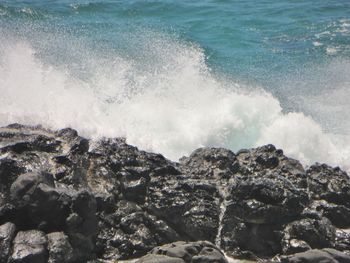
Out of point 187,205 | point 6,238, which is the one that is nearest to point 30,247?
point 6,238

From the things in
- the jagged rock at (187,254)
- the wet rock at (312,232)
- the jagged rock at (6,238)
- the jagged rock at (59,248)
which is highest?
the jagged rock at (6,238)

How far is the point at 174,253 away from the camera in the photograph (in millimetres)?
10406

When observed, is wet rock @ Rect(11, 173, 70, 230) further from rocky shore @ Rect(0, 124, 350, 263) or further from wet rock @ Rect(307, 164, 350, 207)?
wet rock @ Rect(307, 164, 350, 207)

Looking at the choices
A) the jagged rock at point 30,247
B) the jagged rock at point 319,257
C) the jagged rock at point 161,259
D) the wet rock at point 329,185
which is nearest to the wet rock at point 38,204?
the jagged rock at point 30,247

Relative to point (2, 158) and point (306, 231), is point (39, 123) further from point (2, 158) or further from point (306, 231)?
point (306, 231)

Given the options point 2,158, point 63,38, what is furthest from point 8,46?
point 2,158

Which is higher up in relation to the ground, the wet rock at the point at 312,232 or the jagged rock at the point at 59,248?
the jagged rock at the point at 59,248

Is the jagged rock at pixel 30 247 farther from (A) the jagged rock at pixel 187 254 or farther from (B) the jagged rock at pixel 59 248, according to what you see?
(A) the jagged rock at pixel 187 254

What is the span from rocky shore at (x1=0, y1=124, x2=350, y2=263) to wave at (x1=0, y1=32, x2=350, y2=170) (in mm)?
4478

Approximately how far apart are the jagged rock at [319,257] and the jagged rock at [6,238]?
Answer: 4.93 m

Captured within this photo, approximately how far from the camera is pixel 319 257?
1068 centimetres

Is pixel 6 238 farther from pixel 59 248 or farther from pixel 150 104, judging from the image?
pixel 150 104

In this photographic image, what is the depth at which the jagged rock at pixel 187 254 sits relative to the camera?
10.3 meters

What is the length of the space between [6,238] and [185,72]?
46.7 feet
